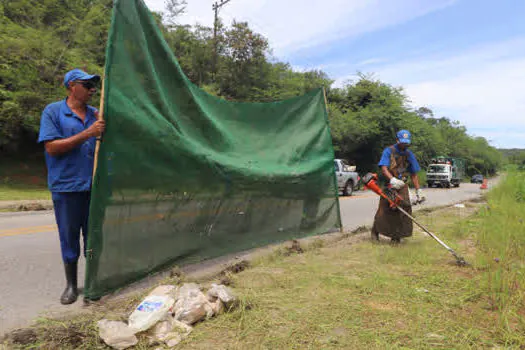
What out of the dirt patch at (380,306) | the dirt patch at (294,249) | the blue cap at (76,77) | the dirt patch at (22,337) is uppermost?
the blue cap at (76,77)

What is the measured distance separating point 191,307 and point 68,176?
1.49m

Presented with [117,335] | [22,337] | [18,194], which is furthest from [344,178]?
[22,337]

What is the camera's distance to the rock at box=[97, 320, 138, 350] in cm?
234

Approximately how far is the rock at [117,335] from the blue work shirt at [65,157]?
120 centimetres

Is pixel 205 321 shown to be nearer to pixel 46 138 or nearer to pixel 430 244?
pixel 46 138

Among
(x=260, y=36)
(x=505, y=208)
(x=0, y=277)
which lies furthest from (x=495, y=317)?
(x=260, y=36)

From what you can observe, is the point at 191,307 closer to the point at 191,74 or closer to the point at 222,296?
the point at 222,296

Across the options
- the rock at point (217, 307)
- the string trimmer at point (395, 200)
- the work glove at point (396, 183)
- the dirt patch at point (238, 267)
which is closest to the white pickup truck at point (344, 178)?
the string trimmer at point (395, 200)

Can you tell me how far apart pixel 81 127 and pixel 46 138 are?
300mm

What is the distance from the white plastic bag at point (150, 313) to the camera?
Result: 247 centimetres

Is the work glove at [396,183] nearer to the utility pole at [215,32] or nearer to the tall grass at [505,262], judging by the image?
the tall grass at [505,262]

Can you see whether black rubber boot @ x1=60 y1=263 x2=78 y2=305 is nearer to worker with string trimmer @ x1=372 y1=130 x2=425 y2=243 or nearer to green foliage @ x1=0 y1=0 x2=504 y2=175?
worker with string trimmer @ x1=372 y1=130 x2=425 y2=243

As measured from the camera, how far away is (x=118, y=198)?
3209 millimetres

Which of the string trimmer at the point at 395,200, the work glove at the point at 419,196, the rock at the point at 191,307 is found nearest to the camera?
the rock at the point at 191,307
